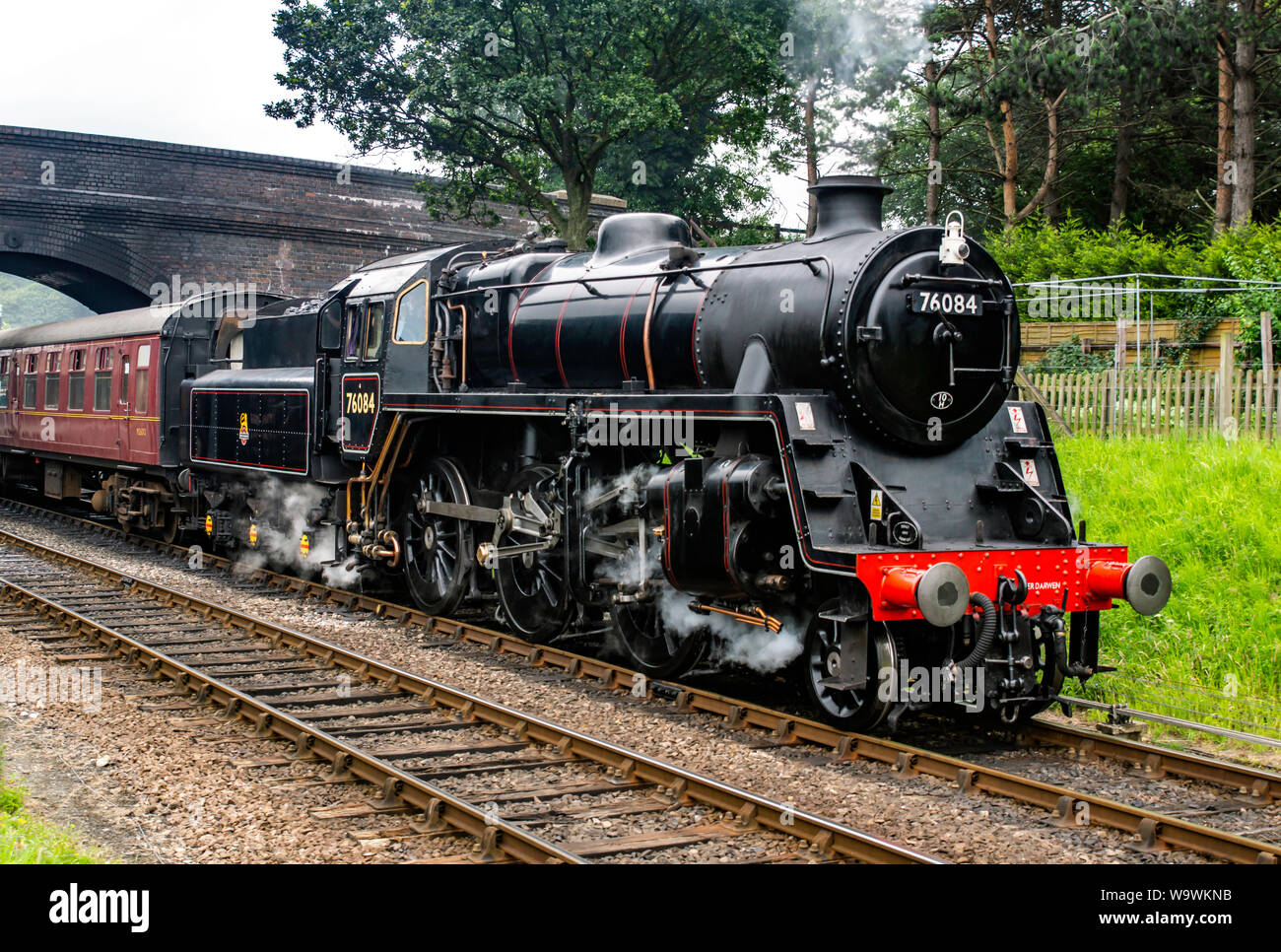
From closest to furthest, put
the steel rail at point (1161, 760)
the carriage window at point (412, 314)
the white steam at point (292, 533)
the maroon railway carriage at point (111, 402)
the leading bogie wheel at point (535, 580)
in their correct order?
1. the steel rail at point (1161, 760)
2. the leading bogie wheel at point (535, 580)
3. the carriage window at point (412, 314)
4. the white steam at point (292, 533)
5. the maroon railway carriage at point (111, 402)

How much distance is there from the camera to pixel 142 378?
16156mm

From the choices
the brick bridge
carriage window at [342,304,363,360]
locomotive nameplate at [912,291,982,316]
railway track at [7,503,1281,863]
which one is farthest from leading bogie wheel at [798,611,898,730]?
the brick bridge

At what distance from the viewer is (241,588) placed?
12938 millimetres

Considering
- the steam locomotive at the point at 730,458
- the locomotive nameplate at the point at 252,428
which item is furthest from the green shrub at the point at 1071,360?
the locomotive nameplate at the point at 252,428

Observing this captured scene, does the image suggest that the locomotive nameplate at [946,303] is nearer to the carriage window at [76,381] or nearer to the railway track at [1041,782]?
the railway track at [1041,782]

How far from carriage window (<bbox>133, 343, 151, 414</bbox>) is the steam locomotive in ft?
15.2

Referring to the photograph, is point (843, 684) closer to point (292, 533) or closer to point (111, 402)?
point (292, 533)

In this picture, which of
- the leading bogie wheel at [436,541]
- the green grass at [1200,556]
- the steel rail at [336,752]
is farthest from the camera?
the leading bogie wheel at [436,541]

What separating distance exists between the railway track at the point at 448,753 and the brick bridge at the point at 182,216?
16.3 m

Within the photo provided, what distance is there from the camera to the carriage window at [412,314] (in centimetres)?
1110

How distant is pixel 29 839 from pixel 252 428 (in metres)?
8.96

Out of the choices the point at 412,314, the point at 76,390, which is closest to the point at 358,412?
the point at 412,314
